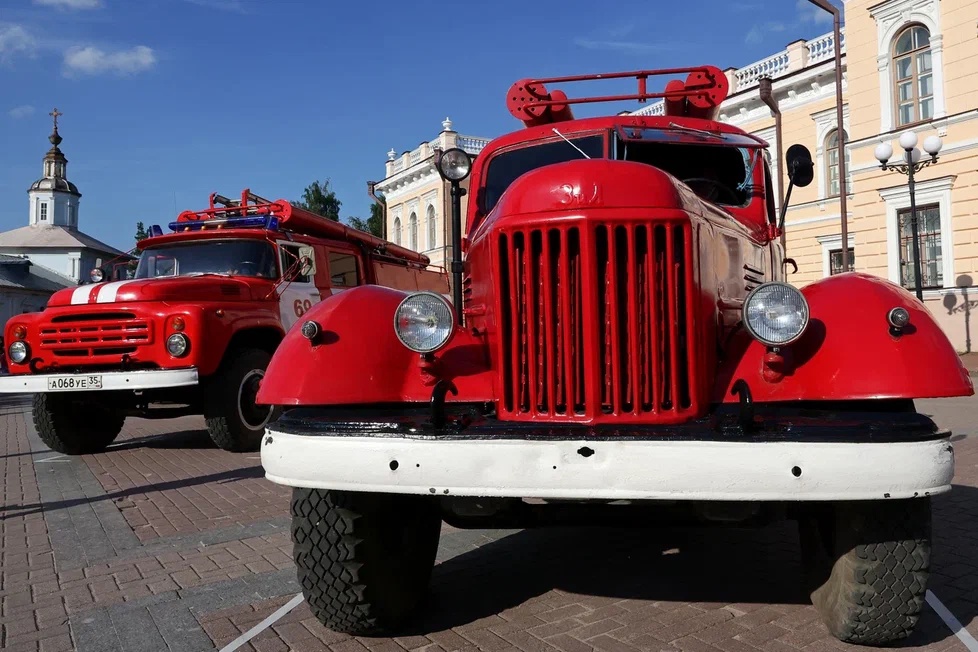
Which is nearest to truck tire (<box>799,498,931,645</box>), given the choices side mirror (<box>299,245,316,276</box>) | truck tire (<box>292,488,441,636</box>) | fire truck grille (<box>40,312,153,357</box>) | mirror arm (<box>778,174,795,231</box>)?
truck tire (<box>292,488,441,636</box>)

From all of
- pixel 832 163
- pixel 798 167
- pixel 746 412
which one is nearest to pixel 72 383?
pixel 798 167

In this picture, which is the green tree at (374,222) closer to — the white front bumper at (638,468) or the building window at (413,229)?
the building window at (413,229)

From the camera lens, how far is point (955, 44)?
58.6 ft

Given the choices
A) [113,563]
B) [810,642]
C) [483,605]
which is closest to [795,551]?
[810,642]

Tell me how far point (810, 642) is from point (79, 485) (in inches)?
237

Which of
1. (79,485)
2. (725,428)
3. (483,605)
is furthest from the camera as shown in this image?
(79,485)

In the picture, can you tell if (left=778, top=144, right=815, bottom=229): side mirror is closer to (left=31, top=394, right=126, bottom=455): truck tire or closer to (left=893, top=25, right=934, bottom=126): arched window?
(left=31, top=394, right=126, bottom=455): truck tire

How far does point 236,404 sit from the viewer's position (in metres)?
7.59

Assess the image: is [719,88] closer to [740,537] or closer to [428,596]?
[740,537]

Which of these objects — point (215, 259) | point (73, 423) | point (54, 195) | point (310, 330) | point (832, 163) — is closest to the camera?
point (310, 330)

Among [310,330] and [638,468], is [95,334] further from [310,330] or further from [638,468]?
[638,468]

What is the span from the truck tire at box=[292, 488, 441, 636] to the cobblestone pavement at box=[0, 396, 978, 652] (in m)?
0.12

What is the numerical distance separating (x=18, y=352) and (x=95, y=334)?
878 millimetres

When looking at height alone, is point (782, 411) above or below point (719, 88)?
below
